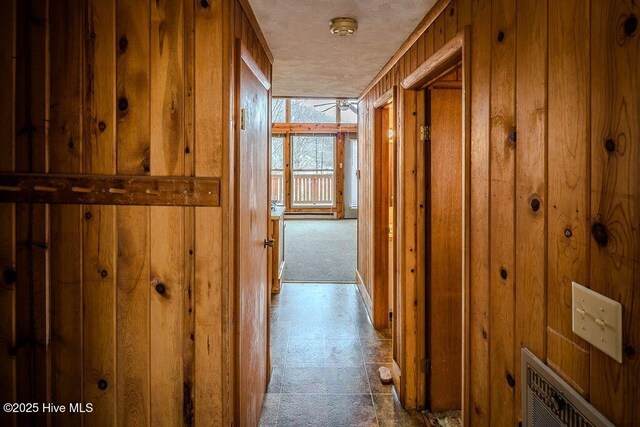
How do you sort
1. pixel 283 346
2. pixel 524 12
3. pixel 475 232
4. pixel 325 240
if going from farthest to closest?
pixel 325 240 < pixel 283 346 < pixel 475 232 < pixel 524 12

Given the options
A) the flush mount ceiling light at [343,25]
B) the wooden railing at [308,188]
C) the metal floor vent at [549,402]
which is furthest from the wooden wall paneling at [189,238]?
the wooden railing at [308,188]

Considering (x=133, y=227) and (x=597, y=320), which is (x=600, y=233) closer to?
(x=597, y=320)

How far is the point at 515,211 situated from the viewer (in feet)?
3.87

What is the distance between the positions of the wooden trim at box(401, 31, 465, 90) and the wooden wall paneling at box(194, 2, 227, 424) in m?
1.00

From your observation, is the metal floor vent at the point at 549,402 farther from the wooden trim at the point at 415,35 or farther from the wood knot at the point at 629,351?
the wooden trim at the point at 415,35

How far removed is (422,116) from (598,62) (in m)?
1.52

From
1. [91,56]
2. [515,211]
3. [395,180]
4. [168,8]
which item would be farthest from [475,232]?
[91,56]

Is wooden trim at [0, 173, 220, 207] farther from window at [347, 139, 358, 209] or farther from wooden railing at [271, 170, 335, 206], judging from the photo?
window at [347, 139, 358, 209]

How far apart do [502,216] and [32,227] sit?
1821mm

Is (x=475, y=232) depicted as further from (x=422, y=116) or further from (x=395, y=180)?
(x=395, y=180)

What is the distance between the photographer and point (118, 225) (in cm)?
153

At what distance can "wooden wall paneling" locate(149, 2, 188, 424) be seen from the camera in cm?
150

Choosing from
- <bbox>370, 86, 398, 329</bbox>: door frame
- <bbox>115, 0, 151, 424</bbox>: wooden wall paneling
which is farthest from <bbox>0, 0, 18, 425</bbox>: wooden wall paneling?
<bbox>370, 86, 398, 329</bbox>: door frame

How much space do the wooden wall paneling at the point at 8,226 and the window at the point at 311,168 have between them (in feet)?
30.5
